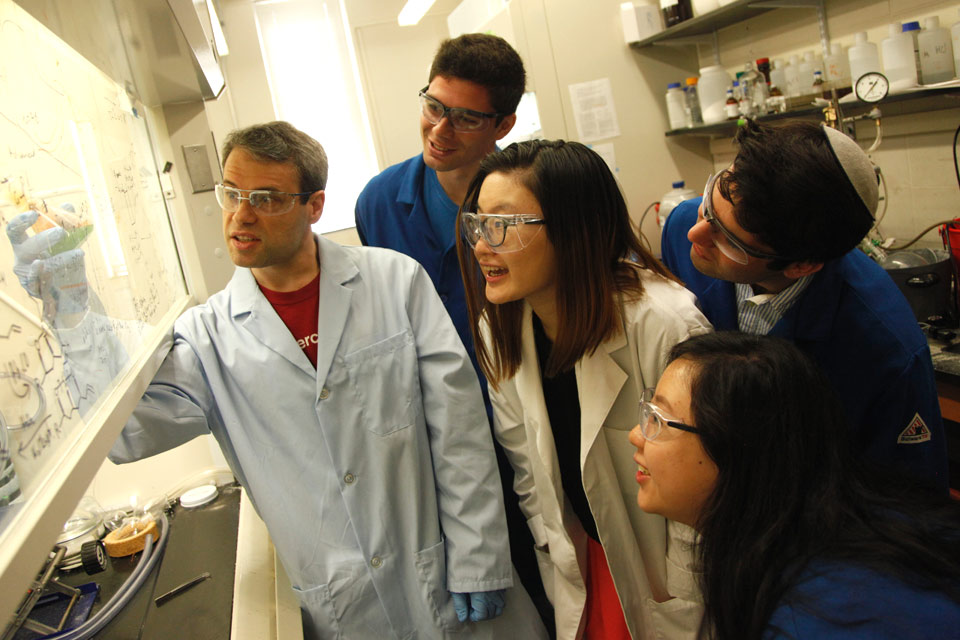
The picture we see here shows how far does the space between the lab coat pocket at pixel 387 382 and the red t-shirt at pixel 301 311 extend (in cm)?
10

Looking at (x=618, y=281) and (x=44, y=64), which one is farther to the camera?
(x=618, y=281)

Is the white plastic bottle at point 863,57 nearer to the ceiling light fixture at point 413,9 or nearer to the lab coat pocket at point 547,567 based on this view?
the ceiling light fixture at point 413,9

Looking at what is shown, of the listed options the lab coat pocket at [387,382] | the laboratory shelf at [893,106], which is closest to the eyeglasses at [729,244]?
the lab coat pocket at [387,382]

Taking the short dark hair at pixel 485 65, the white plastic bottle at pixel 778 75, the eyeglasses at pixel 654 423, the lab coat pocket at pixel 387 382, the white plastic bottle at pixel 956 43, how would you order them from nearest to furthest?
the eyeglasses at pixel 654 423 < the lab coat pocket at pixel 387 382 < the short dark hair at pixel 485 65 < the white plastic bottle at pixel 956 43 < the white plastic bottle at pixel 778 75

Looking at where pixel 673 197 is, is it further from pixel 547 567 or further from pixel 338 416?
pixel 338 416

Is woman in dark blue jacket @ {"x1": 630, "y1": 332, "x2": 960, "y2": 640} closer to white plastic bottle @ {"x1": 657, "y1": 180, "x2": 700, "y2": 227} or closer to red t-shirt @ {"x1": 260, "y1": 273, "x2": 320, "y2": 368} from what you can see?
red t-shirt @ {"x1": 260, "y1": 273, "x2": 320, "y2": 368}

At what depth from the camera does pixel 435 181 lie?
6.45 ft

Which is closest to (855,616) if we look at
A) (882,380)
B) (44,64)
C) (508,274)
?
(882,380)

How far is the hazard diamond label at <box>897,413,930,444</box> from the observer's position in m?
1.18

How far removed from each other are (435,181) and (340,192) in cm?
268

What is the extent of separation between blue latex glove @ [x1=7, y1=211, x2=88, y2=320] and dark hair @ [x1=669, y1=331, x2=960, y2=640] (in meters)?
0.92

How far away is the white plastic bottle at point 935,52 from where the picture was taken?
2168 millimetres

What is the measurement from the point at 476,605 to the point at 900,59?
7.22ft

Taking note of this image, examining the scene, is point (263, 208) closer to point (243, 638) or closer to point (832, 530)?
point (243, 638)
